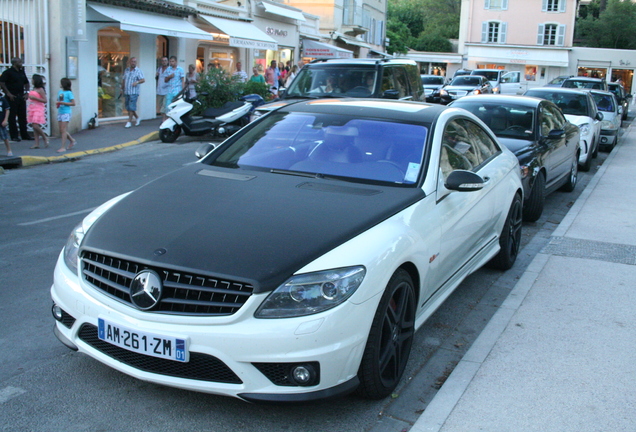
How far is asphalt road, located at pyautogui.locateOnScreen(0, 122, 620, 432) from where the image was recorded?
3.38 meters

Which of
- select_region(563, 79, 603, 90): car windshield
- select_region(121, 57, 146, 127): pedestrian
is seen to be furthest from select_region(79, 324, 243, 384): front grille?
select_region(563, 79, 603, 90): car windshield

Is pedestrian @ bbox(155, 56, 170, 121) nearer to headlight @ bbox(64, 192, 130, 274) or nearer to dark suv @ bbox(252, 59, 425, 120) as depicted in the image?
dark suv @ bbox(252, 59, 425, 120)

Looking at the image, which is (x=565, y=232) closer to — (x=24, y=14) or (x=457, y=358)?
(x=457, y=358)

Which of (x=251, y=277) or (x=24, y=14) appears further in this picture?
(x=24, y=14)

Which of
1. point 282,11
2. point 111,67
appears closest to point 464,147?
point 111,67

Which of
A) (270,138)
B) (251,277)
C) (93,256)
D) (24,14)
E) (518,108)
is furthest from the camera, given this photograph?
(24,14)

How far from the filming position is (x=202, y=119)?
15.7 metres

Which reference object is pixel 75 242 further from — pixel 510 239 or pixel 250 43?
pixel 250 43

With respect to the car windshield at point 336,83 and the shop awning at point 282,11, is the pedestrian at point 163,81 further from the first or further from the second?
the shop awning at point 282,11

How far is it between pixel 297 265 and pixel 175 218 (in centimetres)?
87

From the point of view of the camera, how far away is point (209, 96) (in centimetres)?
1723

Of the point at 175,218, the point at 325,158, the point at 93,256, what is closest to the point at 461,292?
the point at 325,158

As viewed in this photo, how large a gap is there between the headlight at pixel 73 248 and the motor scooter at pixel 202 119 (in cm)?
1166

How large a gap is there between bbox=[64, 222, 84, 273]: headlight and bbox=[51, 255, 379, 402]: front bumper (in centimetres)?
45
